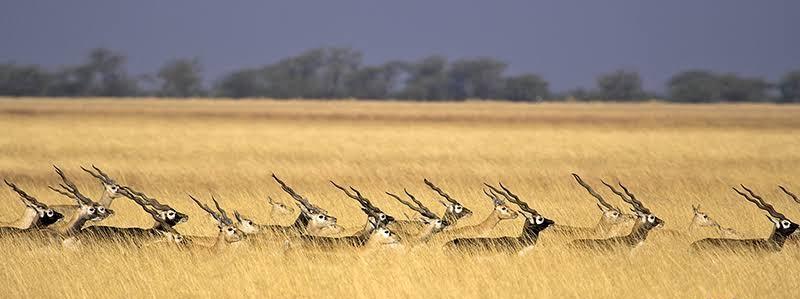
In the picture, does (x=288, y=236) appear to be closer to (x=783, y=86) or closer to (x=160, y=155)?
(x=160, y=155)

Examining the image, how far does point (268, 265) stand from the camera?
937cm

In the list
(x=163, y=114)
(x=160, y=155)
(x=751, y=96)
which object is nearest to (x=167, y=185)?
(x=160, y=155)

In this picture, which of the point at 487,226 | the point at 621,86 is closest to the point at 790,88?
the point at 621,86

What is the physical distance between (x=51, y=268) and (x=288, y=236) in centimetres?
167

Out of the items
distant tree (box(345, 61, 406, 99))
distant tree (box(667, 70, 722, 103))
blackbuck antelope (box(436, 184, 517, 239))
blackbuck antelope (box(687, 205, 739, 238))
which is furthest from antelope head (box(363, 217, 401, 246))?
distant tree (box(345, 61, 406, 99))

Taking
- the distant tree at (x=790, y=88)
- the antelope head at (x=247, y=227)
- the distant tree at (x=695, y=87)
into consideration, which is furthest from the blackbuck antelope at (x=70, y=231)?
the distant tree at (x=790, y=88)

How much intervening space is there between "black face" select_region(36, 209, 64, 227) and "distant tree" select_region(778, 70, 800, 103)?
71.6 m

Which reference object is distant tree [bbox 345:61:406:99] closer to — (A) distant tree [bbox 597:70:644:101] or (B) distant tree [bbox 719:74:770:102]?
(A) distant tree [bbox 597:70:644:101]

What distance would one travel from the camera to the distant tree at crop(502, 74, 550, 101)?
81.4 meters

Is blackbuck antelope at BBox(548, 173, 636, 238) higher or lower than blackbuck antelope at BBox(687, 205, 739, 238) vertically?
higher

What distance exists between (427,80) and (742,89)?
19.4 m

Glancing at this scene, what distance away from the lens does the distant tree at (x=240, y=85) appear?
8319cm

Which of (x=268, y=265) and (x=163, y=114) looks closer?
(x=268, y=265)

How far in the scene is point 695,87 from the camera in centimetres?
7612
